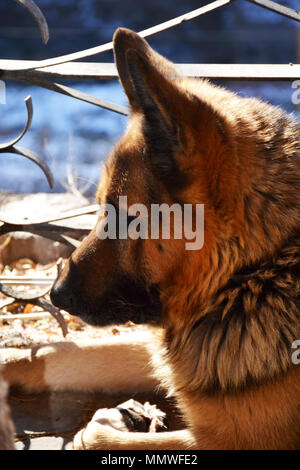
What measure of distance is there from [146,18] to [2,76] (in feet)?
15.3

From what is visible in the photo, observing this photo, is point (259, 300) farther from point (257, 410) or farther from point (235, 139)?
point (235, 139)

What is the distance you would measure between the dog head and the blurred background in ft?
13.2

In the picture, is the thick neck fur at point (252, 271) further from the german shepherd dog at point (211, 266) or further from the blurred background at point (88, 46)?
the blurred background at point (88, 46)

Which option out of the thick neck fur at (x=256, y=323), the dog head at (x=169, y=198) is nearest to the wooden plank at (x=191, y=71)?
the dog head at (x=169, y=198)

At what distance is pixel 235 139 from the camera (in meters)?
1.98

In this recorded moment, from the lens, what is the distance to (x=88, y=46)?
689 cm

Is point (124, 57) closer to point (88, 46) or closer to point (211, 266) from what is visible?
point (211, 266)

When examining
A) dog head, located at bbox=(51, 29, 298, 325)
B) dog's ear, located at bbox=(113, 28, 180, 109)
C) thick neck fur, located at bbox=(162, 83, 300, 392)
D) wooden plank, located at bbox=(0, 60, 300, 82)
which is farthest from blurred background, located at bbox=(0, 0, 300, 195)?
thick neck fur, located at bbox=(162, 83, 300, 392)

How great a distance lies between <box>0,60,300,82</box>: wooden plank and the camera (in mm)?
2701

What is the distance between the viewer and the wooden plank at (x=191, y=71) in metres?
2.70

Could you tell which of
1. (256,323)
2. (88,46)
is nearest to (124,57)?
(256,323)

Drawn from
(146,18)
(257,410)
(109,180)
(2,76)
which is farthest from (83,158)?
(257,410)

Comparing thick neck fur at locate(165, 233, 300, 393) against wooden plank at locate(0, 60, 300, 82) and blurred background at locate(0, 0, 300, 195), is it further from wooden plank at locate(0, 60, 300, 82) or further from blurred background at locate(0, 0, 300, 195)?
blurred background at locate(0, 0, 300, 195)

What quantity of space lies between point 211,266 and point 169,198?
29 centimetres
